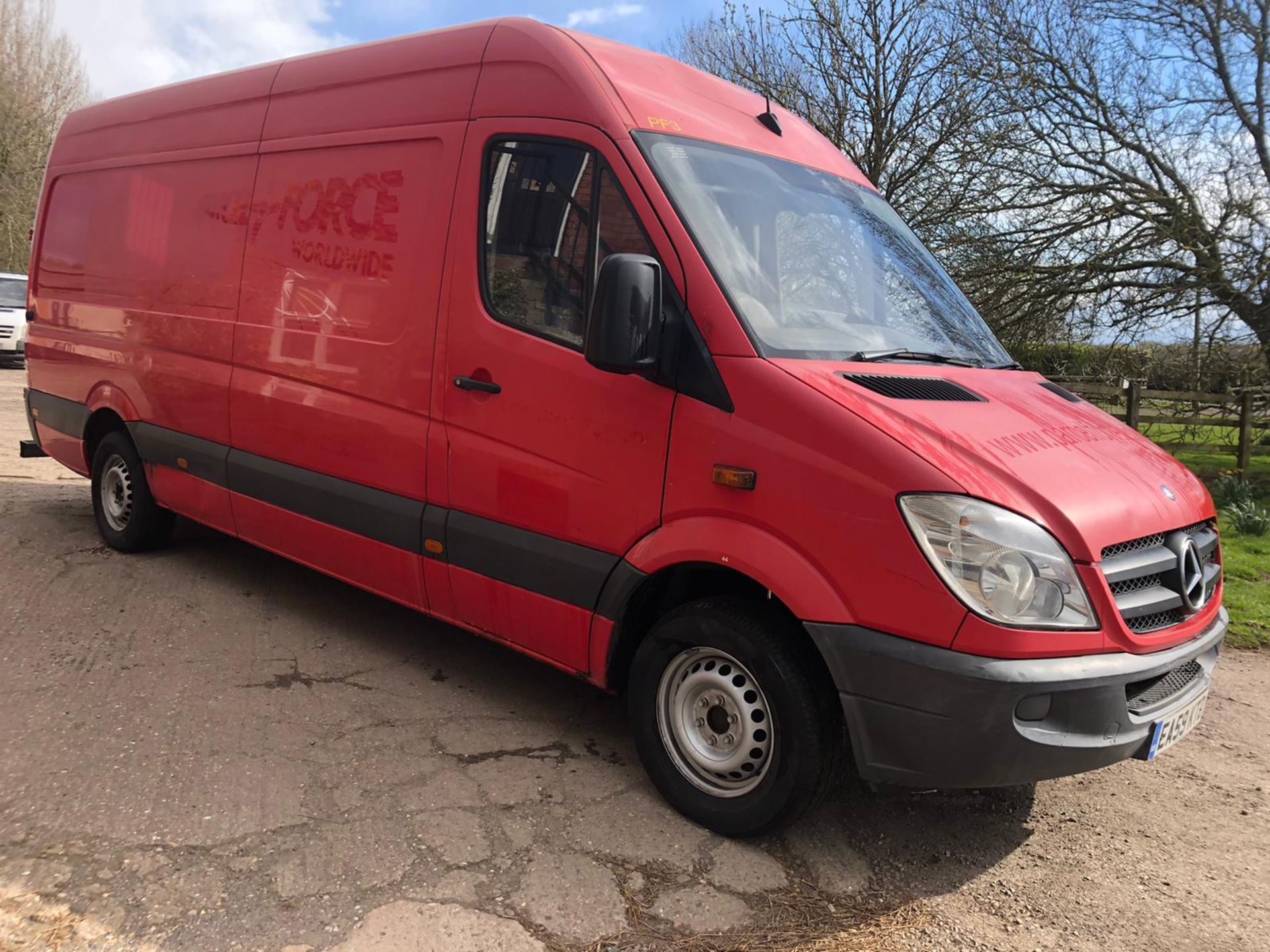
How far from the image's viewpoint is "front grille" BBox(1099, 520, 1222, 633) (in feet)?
9.46

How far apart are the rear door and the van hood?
27.7 inches

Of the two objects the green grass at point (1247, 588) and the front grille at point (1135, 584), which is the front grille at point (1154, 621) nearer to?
the front grille at point (1135, 584)

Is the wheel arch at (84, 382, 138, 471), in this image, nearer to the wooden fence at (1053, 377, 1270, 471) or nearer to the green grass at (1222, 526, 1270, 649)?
the green grass at (1222, 526, 1270, 649)

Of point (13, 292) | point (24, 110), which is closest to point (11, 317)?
point (13, 292)

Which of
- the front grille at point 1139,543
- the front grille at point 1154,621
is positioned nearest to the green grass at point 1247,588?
the front grille at point 1139,543

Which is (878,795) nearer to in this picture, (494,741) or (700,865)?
(700,865)

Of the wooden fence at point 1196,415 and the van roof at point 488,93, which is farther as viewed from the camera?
the wooden fence at point 1196,415

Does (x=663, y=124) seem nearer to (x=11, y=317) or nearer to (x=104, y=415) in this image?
(x=104, y=415)

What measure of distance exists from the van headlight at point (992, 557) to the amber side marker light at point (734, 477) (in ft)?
1.60

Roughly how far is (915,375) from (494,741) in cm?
210

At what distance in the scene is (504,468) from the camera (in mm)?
3752

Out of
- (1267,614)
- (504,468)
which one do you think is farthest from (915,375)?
(1267,614)

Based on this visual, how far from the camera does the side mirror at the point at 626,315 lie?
120 inches

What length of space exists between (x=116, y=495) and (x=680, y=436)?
4597mm
